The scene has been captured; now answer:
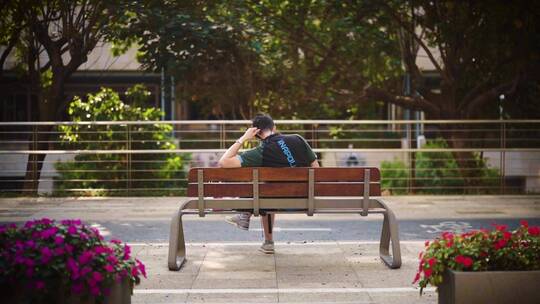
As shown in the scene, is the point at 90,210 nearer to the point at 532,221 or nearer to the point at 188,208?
the point at 188,208

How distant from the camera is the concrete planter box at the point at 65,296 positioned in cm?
482

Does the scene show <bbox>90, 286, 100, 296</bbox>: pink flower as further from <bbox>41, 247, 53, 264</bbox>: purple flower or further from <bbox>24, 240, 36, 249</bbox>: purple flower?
<bbox>24, 240, 36, 249</bbox>: purple flower

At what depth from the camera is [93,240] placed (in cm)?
514

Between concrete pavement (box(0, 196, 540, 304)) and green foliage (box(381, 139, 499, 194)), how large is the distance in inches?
66.2

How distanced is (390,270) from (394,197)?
6990mm

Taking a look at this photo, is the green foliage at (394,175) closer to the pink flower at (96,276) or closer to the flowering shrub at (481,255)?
the flowering shrub at (481,255)

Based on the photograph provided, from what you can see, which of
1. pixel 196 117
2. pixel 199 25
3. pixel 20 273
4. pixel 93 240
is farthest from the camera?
pixel 196 117

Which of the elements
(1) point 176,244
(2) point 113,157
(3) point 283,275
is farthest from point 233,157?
(2) point 113,157

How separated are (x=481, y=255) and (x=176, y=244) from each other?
9.97 ft

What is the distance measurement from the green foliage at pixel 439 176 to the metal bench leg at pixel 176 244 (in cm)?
837

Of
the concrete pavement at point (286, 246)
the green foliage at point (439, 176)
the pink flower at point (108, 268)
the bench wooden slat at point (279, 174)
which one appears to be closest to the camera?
the pink flower at point (108, 268)

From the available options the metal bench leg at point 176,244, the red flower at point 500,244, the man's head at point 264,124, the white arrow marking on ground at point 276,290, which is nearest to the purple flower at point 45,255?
the white arrow marking on ground at point 276,290

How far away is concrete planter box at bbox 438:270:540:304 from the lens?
520cm

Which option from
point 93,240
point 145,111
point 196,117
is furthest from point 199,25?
point 196,117
